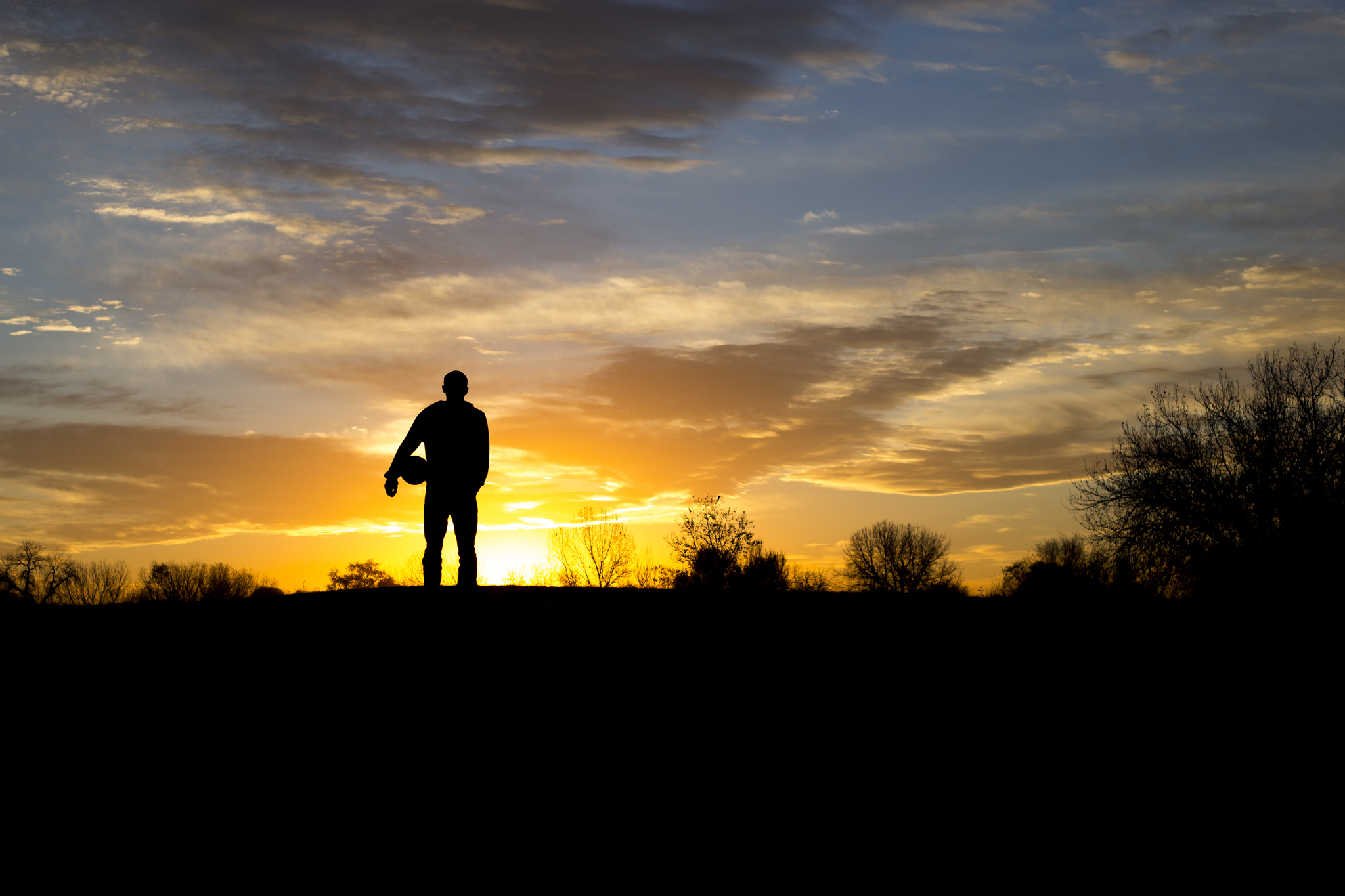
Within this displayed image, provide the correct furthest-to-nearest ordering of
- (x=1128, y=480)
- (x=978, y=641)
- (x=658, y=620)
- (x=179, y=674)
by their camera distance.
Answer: (x=1128, y=480)
(x=658, y=620)
(x=978, y=641)
(x=179, y=674)

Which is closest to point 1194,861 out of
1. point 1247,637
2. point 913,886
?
point 913,886

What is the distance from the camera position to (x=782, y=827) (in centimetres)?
628

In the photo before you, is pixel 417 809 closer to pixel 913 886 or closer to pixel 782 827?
pixel 782 827

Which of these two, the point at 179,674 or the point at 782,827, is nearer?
the point at 782,827

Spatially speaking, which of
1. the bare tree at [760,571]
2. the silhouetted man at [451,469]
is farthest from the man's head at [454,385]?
the bare tree at [760,571]

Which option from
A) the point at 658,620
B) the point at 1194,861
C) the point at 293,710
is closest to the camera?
the point at 1194,861

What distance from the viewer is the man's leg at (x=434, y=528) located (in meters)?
11.2

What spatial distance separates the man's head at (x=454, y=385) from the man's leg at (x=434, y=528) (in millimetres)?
1221

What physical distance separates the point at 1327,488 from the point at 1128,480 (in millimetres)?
9037

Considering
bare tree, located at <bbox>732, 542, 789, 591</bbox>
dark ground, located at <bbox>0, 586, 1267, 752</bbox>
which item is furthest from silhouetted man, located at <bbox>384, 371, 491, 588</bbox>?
bare tree, located at <bbox>732, 542, 789, 591</bbox>

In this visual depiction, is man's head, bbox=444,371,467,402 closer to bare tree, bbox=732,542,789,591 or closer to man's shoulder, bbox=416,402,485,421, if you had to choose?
man's shoulder, bbox=416,402,485,421

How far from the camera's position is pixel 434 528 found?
11234 millimetres

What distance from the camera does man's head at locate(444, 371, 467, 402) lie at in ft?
37.9

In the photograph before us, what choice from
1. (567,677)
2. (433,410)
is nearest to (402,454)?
(433,410)
